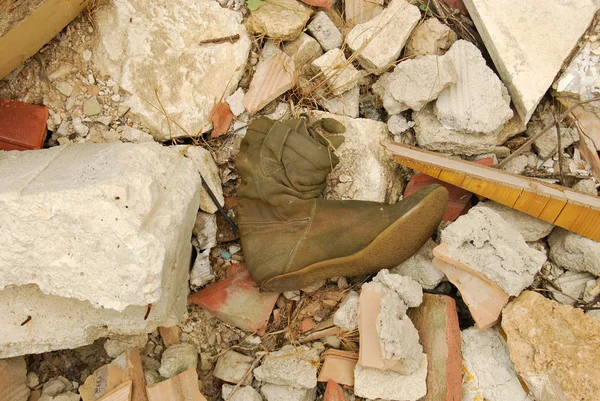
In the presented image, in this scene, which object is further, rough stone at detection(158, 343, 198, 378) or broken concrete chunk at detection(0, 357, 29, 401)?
rough stone at detection(158, 343, 198, 378)

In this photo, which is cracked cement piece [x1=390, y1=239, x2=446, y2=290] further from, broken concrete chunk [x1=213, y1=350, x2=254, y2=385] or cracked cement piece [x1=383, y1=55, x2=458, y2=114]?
broken concrete chunk [x1=213, y1=350, x2=254, y2=385]

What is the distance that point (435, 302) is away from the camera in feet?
7.97

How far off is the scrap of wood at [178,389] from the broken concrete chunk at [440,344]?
3.37ft

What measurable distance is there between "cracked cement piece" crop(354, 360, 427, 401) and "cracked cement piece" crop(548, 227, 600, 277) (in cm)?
81

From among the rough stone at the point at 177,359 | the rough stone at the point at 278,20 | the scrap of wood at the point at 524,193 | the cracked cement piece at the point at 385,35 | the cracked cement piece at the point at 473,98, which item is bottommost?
the rough stone at the point at 177,359

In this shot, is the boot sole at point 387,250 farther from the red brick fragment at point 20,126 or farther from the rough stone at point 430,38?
the red brick fragment at point 20,126

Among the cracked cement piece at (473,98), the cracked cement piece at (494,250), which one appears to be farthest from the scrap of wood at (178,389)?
the cracked cement piece at (473,98)

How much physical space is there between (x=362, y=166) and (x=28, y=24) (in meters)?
1.67

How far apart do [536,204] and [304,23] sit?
1.46 m

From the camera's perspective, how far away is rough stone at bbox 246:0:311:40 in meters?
2.72

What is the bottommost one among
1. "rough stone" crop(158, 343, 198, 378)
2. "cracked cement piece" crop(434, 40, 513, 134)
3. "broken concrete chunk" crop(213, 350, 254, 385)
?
"broken concrete chunk" crop(213, 350, 254, 385)

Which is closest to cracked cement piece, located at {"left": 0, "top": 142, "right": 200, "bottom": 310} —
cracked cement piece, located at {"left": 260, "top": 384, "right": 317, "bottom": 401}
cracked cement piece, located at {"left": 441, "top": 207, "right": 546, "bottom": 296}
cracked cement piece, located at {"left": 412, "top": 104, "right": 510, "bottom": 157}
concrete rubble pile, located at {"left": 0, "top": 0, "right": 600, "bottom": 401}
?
concrete rubble pile, located at {"left": 0, "top": 0, "right": 600, "bottom": 401}

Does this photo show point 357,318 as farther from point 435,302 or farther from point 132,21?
point 132,21

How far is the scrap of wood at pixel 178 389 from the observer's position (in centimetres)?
235
